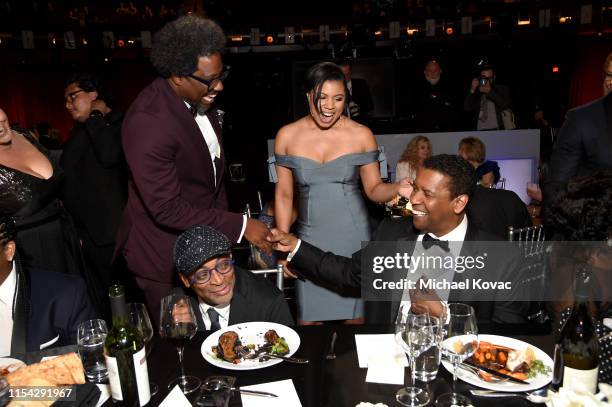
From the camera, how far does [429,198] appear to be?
6.98 ft

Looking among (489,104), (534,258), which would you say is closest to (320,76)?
(534,258)

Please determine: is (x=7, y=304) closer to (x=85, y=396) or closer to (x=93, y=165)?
(x=85, y=396)

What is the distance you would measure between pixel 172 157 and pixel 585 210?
1.48 meters

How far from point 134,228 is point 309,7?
29.3 ft

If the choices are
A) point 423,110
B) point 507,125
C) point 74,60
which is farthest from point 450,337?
point 74,60

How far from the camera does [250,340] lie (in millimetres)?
1693

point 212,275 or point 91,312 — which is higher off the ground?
point 212,275

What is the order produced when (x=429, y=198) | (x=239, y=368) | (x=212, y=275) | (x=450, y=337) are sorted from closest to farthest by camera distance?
(x=450, y=337)
(x=239, y=368)
(x=212, y=275)
(x=429, y=198)

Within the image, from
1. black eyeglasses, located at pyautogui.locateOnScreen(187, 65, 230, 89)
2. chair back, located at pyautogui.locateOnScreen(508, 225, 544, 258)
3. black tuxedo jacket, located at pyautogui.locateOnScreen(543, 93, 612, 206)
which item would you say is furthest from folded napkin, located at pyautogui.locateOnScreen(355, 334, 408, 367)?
chair back, located at pyautogui.locateOnScreen(508, 225, 544, 258)

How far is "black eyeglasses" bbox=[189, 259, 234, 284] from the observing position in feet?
6.30

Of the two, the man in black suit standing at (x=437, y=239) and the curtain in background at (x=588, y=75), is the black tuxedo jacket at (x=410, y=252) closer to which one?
the man in black suit standing at (x=437, y=239)

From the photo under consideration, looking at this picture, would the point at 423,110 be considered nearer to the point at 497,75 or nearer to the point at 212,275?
the point at 497,75

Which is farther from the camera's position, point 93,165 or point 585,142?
point 93,165

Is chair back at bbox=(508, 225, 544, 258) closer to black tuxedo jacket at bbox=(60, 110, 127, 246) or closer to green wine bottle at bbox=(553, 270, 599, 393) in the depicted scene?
green wine bottle at bbox=(553, 270, 599, 393)
